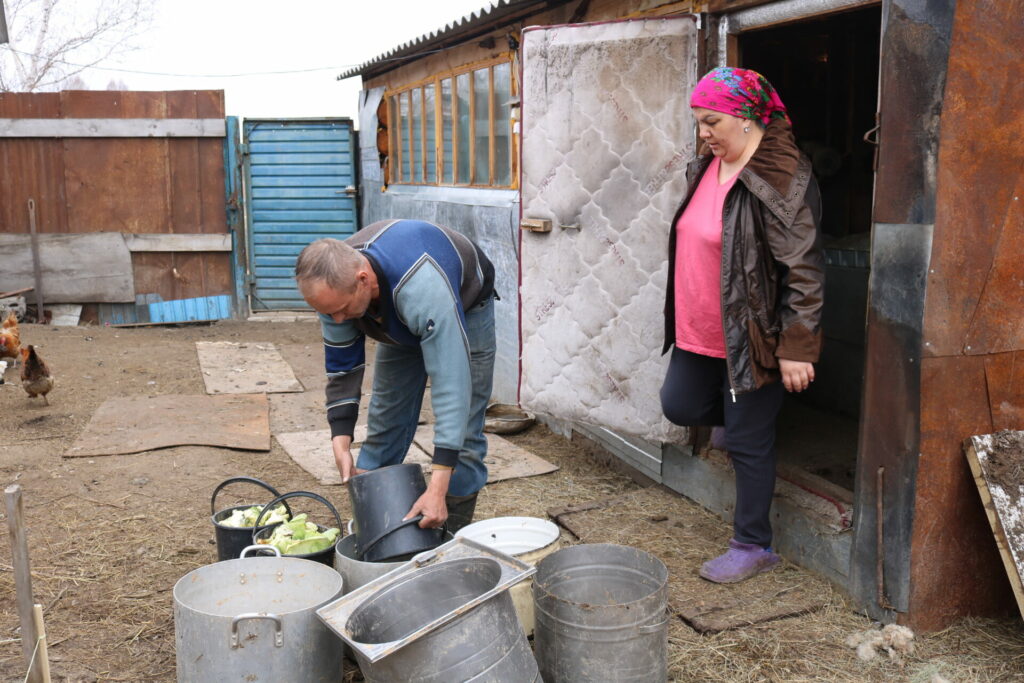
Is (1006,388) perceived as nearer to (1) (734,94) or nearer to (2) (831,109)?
(1) (734,94)

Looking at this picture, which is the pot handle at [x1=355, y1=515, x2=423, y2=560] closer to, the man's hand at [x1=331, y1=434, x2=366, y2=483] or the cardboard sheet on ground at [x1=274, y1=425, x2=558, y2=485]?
the man's hand at [x1=331, y1=434, x2=366, y2=483]

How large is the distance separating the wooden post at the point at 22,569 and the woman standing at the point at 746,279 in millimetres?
2300

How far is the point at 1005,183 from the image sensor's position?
305 cm

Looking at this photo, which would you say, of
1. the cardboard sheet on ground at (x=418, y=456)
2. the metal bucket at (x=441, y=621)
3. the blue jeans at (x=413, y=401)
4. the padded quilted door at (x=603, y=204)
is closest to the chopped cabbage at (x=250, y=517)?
the blue jeans at (x=413, y=401)

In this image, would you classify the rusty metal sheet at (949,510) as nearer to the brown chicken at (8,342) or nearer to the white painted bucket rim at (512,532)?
the white painted bucket rim at (512,532)

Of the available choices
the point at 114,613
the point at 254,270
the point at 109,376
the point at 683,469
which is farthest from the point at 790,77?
the point at 254,270

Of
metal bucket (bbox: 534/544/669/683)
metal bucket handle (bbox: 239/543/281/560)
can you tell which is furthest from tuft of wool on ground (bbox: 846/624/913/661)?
metal bucket handle (bbox: 239/543/281/560)

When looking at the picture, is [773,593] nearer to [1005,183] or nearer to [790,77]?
[1005,183]

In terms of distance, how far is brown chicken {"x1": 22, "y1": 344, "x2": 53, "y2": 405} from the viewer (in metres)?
6.46

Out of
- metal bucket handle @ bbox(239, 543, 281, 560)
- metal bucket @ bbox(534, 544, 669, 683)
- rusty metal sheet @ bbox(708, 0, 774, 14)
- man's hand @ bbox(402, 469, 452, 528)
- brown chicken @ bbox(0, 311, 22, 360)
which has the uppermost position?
rusty metal sheet @ bbox(708, 0, 774, 14)

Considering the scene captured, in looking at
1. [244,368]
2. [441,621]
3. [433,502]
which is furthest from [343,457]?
[244,368]

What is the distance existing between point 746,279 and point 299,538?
1819mm

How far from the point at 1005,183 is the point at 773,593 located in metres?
1.70

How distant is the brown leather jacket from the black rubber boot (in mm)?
1132
